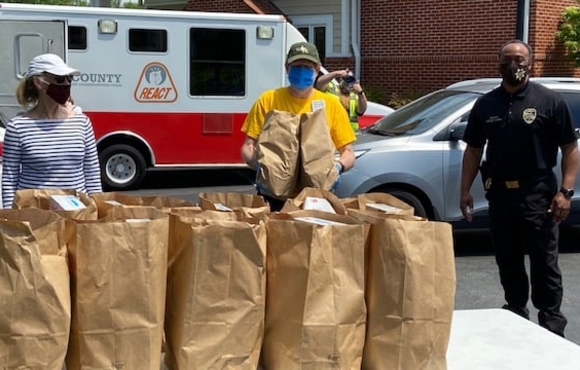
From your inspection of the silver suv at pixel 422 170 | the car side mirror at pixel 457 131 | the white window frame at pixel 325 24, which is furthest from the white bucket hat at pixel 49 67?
the white window frame at pixel 325 24

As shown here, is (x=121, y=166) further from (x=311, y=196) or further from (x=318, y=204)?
(x=318, y=204)

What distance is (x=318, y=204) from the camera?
269 cm

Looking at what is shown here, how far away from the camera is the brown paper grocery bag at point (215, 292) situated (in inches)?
84.1

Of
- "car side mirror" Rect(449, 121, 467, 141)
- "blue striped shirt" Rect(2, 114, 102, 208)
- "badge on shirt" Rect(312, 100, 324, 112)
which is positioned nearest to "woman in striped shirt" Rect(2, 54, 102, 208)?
"blue striped shirt" Rect(2, 114, 102, 208)

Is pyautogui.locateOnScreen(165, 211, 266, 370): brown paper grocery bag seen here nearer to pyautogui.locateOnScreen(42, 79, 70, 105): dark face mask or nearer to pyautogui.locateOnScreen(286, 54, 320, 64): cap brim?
pyautogui.locateOnScreen(42, 79, 70, 105): dark face mask

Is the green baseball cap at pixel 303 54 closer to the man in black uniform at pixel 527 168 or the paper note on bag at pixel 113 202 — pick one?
the man in black uniform at pixel 527 168

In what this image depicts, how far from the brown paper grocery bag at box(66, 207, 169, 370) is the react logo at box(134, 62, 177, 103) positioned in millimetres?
10882

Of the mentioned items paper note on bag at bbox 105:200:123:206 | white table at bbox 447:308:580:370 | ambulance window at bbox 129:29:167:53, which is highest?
ambulance window at bbox 129:29:167:53

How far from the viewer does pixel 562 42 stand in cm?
1773

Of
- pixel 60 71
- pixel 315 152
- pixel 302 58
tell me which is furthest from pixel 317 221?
pixel 302 58

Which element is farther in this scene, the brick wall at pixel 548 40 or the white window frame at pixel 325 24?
the white window frame at pixel 325 24

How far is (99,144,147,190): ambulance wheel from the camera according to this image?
12750 millimetres

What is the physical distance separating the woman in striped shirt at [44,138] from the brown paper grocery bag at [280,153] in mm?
930

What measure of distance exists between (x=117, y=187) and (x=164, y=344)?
10891mm
